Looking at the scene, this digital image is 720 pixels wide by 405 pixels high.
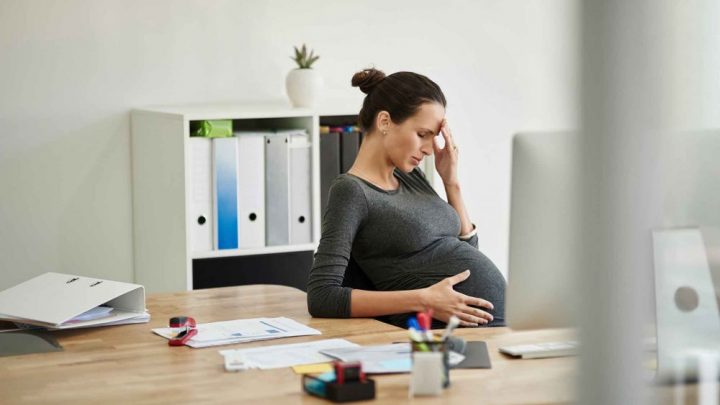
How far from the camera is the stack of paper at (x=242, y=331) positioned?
2146 millimetres

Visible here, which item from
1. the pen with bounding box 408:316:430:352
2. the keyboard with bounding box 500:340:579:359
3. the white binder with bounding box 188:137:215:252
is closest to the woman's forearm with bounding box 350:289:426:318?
the keyboard with bounding box 500:340:579:359

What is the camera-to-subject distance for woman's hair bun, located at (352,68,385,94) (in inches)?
107

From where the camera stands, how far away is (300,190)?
379 centimetres

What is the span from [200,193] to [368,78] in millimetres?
1078

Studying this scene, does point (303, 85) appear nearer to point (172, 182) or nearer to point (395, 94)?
point (172, 182)

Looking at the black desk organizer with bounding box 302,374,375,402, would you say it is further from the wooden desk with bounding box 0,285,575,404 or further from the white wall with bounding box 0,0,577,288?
the white wall with bounding box 0,0,577,288

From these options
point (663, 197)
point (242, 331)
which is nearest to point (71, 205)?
point (242, 331)

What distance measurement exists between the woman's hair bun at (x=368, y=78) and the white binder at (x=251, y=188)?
98cm

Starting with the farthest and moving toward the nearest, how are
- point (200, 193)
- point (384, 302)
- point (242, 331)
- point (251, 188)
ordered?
point (251, 188), point (200, 193), point (384, 302), point (242, 331)

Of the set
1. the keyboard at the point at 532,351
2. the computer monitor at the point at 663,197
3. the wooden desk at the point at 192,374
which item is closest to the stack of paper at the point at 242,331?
the wooden desk at the point at 192,374

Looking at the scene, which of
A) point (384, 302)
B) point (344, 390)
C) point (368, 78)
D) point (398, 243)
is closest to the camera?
point (344, 390)

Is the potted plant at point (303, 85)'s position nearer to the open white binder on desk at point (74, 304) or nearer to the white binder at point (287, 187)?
the white binder at point (287, 187)

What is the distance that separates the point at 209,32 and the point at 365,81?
1.41m

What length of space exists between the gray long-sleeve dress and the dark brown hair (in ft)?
0.67
